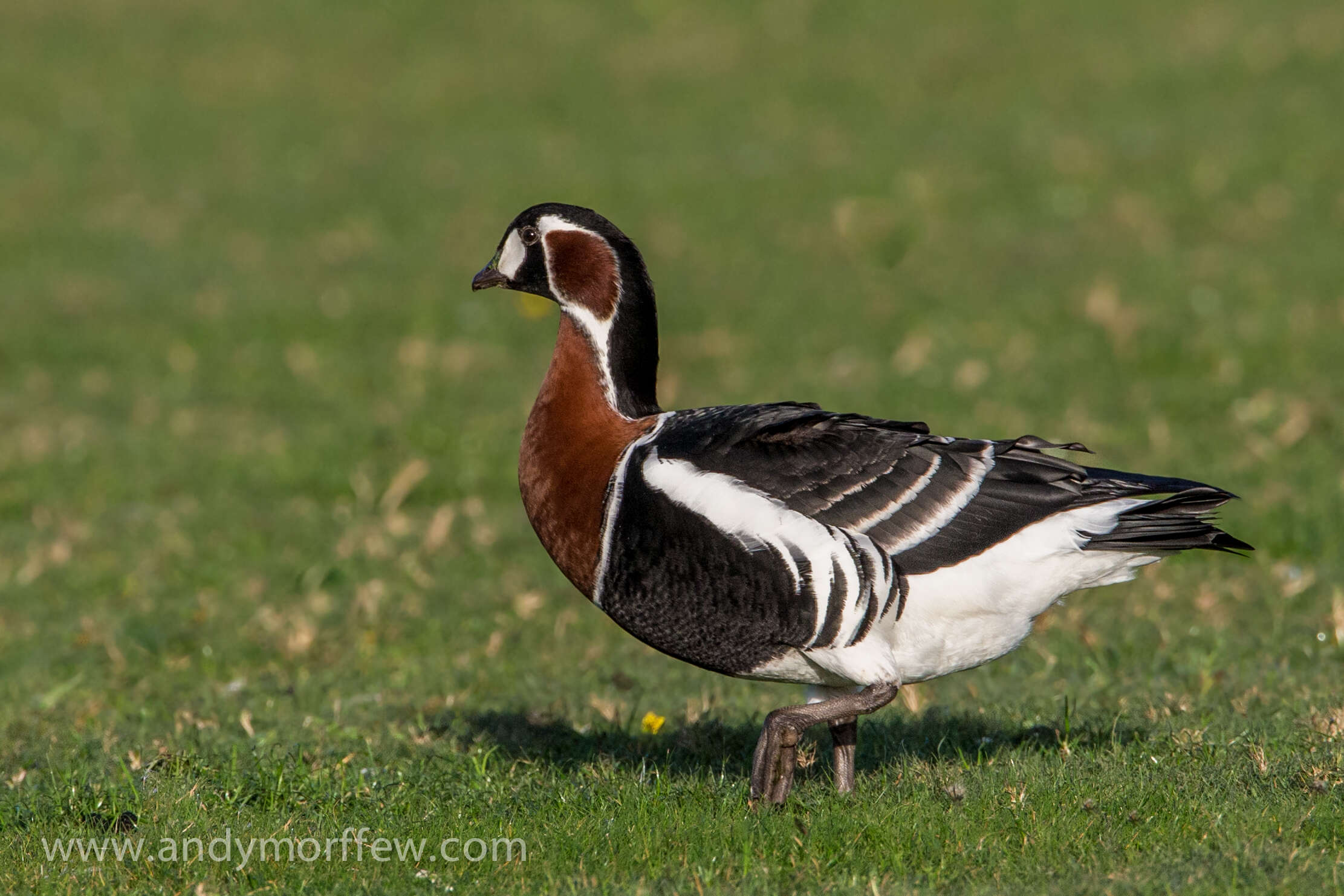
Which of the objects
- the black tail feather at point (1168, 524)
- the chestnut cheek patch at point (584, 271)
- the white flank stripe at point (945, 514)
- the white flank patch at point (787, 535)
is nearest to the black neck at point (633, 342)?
A: the chestnut cheek patch at point (584, 271)

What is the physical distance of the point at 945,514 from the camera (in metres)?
5.52

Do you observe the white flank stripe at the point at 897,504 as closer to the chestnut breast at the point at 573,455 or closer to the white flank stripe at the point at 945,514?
the white flank stripe at the point at 945,514

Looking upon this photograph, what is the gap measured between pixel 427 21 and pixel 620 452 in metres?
23.5

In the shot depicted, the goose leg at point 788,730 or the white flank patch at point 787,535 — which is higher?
the white flank patch at point 787,535

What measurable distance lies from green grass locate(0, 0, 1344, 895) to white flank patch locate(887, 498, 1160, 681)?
51 cm

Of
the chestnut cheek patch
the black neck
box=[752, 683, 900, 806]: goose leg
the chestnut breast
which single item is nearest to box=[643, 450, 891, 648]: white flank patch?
box=[752, 683, 900, 806]: goose leg

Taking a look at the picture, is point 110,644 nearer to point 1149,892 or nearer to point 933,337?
point 1149,892

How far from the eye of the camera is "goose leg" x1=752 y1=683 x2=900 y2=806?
5434 mm

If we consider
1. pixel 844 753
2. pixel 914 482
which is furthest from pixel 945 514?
pixel 844 753

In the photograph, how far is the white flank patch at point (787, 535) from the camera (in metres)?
5.38

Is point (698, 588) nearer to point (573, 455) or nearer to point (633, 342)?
point (573, 455)

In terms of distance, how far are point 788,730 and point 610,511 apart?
1.01m

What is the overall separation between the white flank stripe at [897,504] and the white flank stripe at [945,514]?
10 centimetres

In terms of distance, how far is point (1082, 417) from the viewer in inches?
496
